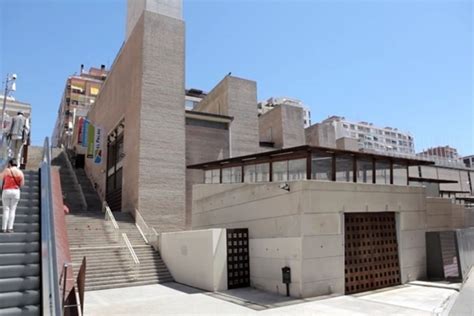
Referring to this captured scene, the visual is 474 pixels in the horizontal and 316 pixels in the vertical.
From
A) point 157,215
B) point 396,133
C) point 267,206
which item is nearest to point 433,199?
point 267,206

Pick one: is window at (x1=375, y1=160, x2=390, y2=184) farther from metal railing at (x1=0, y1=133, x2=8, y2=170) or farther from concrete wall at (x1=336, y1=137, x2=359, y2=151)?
concrete wall at (x1=336, y1=137, x2=359, y2=151)

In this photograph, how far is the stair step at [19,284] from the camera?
5582 millimetres

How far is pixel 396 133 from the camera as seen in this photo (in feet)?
344

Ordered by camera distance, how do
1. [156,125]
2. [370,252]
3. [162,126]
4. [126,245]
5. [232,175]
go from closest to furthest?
[370,252] → [232,175] → [126,245] → [156,125] → [162,126]

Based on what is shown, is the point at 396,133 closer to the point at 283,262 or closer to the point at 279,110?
the point at 279,110

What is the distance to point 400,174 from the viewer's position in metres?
15.5

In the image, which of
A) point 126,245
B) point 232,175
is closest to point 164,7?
point 232,175

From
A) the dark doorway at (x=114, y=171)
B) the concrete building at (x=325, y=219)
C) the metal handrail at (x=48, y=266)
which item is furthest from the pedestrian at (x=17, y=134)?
the dark doorway at (x=114, y=171)

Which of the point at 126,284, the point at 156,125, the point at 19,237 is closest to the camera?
the point at 19,237

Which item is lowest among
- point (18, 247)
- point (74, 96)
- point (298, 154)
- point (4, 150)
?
point (18, 247)

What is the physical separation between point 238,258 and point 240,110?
16386mm

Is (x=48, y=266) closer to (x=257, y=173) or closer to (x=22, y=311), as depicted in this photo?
(x=22, y=311)

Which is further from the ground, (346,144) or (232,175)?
(346,144)

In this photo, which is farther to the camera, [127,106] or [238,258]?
[127,106]
